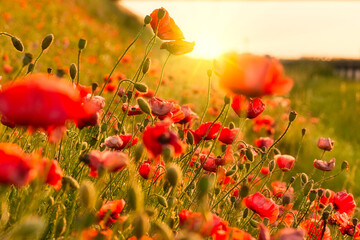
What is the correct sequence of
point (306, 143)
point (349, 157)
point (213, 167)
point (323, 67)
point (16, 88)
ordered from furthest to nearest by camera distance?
point (323, 67) < point (306, 143) < point (349, 157) < point (213, 167) < point (16, 88)

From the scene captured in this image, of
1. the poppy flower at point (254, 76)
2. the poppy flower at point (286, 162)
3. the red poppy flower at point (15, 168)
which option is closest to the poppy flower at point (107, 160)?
the red poppy flower at point (15, 168)

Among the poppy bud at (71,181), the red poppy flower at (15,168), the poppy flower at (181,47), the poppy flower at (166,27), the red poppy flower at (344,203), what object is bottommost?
the red poppy flower at (344,203)

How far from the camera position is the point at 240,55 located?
3.93ft

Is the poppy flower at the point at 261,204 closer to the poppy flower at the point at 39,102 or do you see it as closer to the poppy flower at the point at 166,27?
the poppy flower at the point at 166,27

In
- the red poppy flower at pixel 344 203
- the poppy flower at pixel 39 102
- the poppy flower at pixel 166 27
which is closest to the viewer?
the poppy flower at pixel 39 102

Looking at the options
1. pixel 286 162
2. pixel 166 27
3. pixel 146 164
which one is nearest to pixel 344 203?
pixel 286 162

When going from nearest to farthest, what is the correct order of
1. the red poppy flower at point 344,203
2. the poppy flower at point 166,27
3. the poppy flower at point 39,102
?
the poppy flower at point 39,102
the poppy flower at point 166,27
the red poppy flower at point 344,203

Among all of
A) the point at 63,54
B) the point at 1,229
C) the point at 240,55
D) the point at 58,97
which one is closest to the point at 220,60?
the point at 240,55

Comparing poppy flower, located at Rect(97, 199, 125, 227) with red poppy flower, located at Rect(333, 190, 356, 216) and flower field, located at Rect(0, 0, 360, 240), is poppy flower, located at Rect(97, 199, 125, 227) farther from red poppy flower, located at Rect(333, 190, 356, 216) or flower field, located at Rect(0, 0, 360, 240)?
red poppy flower, located at Rect(333, 190, 356, 216)

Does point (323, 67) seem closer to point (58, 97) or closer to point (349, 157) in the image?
point (349, 157)

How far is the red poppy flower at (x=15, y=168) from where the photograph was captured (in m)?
0.85

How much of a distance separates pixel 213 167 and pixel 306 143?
292 cm

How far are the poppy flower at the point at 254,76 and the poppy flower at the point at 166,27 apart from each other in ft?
1.45

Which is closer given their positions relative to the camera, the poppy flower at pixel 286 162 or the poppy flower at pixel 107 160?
the poppy flower at pixel 107 160
